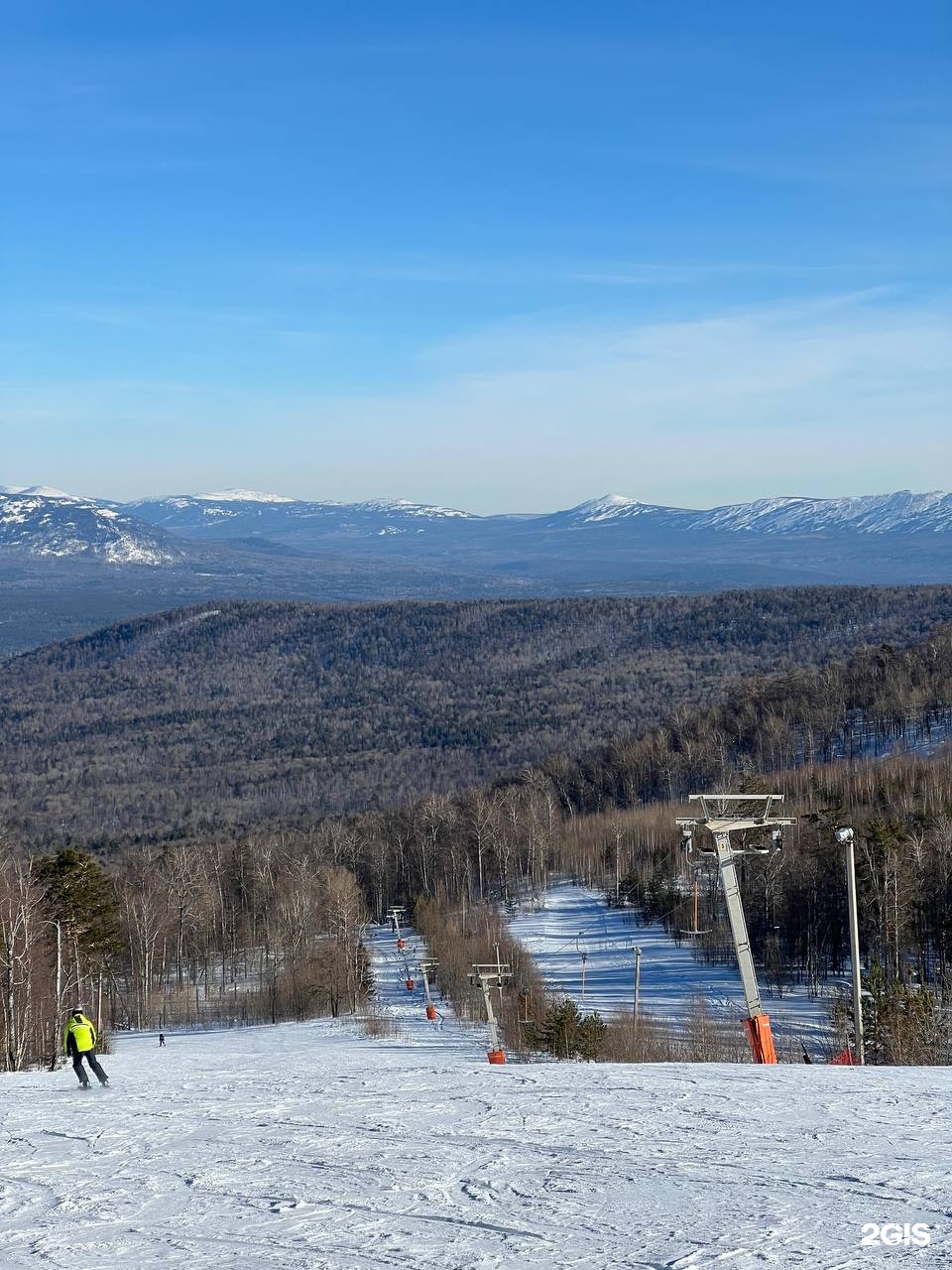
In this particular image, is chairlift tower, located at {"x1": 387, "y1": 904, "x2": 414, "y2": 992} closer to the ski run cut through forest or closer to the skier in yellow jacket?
the ski run cut through forest

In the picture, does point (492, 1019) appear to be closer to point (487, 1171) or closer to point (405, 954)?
point (487, 1171)

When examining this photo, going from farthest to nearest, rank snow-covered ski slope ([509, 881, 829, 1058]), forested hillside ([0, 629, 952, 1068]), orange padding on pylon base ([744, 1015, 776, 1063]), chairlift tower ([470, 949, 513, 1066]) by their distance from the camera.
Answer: snow-covered ski slope ([509, 881, 829, 1058]), forested hillside ([0, 629, 952, 1068]), chairlift tower ([470, 949, 513, 1066]), orange padding on pylon base ([744, 1015, 776, 1063])

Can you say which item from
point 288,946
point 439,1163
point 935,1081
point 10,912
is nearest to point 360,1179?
point 439,1163

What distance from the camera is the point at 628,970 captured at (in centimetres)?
5912

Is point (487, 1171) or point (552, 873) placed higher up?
point (487, 1171)

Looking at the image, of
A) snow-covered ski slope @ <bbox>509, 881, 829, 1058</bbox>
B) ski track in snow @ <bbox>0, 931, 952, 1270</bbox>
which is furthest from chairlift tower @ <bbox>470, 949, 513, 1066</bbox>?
ski track in snow @ <bbox>0, 931, 952, 1270</bbox>

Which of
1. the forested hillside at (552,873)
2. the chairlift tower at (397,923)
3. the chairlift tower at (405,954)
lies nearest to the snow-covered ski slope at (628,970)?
the forested hillside at (552,873)

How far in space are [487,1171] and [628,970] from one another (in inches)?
1935

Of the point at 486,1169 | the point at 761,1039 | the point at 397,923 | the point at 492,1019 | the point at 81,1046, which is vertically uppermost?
the point at 486,1169

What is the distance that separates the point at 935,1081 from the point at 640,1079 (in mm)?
3853

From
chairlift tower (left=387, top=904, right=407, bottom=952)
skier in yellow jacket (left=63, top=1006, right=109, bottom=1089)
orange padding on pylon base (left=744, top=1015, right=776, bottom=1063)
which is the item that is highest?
skier in yellow jacket (left=63, top=1006, right=109, bottom=1089)

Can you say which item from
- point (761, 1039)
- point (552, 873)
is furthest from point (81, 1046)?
point (552, 873)

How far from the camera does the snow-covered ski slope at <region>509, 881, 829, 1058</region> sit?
46.2 meters

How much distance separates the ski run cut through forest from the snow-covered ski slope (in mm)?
23153
